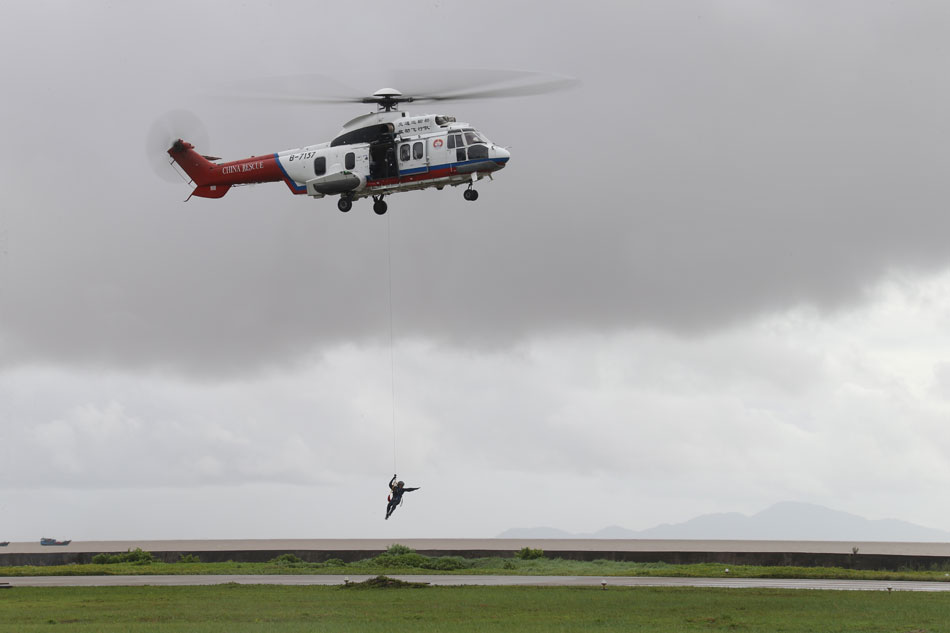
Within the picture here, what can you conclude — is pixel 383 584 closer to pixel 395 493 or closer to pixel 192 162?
pixel 395 493

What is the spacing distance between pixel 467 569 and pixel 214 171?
70.7 feet

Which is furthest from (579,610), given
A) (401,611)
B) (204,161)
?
(204,161)

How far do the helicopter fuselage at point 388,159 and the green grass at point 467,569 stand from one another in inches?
717

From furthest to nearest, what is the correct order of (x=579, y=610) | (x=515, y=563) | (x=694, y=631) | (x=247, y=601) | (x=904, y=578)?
(x=515, y=563)
(x=904, y=578)
(x=247, y=601)
(x=579, y=610)
(x=694, y=631)

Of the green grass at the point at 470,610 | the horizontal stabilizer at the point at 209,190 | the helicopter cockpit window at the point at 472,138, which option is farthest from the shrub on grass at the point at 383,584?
the horizontal stabilizer at the point at 209,190

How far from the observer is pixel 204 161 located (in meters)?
49.0

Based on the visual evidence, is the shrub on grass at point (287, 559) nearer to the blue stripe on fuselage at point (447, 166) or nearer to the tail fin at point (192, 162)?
the tail fin at point (192, 162)

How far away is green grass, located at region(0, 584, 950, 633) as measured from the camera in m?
31.2

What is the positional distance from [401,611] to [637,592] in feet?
30.9

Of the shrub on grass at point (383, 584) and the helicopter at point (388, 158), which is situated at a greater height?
the helicopter at point (388, 158)

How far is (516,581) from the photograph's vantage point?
46.2m

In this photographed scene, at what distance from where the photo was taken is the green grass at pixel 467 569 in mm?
48531

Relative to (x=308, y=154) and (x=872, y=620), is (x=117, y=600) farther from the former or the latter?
(x=872, y=620)

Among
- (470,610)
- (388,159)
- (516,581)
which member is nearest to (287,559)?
(516,581)
